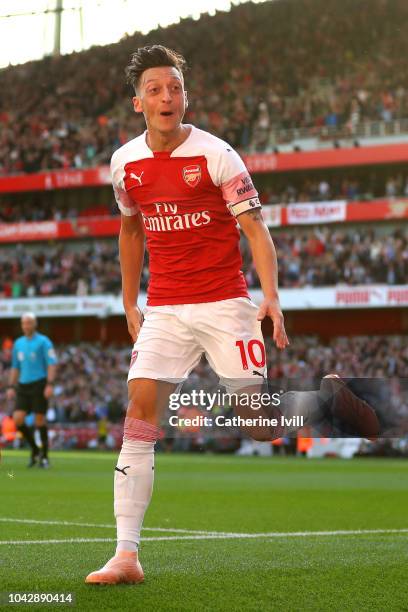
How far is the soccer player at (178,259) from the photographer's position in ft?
17.1

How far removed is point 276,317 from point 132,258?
39.8 inches

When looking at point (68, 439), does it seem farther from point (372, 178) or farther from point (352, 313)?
point (372, 178)

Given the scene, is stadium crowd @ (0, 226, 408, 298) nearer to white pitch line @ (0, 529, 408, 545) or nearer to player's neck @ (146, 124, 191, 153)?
white pitch line @ (0, 529, 408, 545)

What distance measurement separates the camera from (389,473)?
57.8 ft

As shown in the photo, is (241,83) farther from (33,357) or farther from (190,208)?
(190,208)

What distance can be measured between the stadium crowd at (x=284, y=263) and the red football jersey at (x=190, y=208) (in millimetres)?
30776

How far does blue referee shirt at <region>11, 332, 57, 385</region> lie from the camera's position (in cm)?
1565

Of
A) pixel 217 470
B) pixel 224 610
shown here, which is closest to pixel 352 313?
pixel 217 470

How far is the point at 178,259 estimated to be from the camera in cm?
539

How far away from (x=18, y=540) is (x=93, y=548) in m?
0.65

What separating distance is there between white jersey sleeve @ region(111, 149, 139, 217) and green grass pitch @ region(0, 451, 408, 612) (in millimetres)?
1550

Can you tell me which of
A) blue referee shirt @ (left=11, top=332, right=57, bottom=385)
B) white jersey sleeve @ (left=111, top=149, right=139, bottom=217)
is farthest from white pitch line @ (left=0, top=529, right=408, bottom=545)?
blue referee shirt @ (left=11, top=332, right=57, bottom=385)

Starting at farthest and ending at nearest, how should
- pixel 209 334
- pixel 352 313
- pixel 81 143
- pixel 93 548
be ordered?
pixel 81 143, pixel 352 313, pixel 93 548, pixel 209 334

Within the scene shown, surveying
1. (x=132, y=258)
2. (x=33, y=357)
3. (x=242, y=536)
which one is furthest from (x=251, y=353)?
(x=33, y=357)
